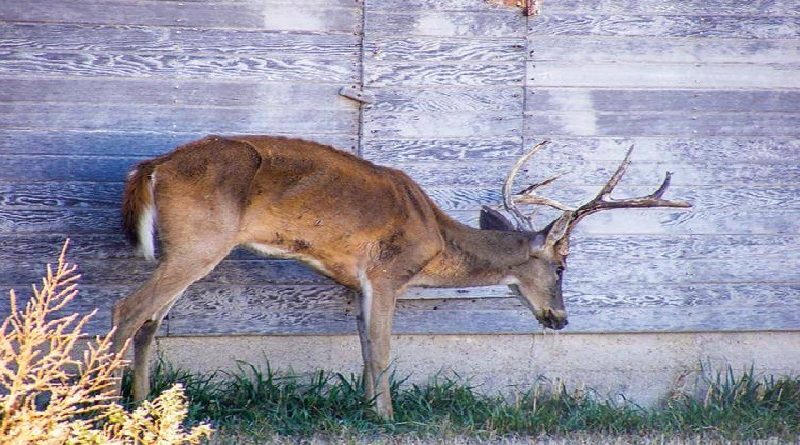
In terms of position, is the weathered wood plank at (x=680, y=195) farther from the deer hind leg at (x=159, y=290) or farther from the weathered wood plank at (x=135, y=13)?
the deer hind leg at (x=159, y=290)

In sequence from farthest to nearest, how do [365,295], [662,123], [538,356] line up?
[538,356]
[662,123]
[365,295]

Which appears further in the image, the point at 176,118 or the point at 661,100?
the point at 661,100

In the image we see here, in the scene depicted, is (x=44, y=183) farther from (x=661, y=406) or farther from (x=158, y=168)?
(x=661, y=406)

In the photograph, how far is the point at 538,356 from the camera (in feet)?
25.2

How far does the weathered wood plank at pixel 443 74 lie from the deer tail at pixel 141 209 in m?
1.56

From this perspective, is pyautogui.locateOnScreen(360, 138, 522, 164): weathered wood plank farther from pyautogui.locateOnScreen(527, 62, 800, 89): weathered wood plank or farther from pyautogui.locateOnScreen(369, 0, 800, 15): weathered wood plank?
pyautogui.locateOnScreen(369, 0, 800, 15): weathered wood plank

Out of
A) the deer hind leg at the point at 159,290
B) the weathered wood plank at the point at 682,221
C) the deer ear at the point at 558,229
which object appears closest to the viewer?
the deer hind leg at the point at 159,290

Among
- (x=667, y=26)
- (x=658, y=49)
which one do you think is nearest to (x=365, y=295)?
(x=658, y=49)

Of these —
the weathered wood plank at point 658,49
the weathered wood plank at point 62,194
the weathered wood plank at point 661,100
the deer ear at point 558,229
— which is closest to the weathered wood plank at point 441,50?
the weathered wood plank at point 658,49

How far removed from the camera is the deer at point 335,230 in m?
6.25

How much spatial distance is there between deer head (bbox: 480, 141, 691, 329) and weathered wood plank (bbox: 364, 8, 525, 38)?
2.56ft

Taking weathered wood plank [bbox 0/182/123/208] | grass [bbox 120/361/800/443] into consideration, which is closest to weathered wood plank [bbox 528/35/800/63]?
grass [bbox 120/361/800/443]

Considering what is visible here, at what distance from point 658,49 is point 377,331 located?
8.48ft

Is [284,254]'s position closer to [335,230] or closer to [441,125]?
[335,230]
